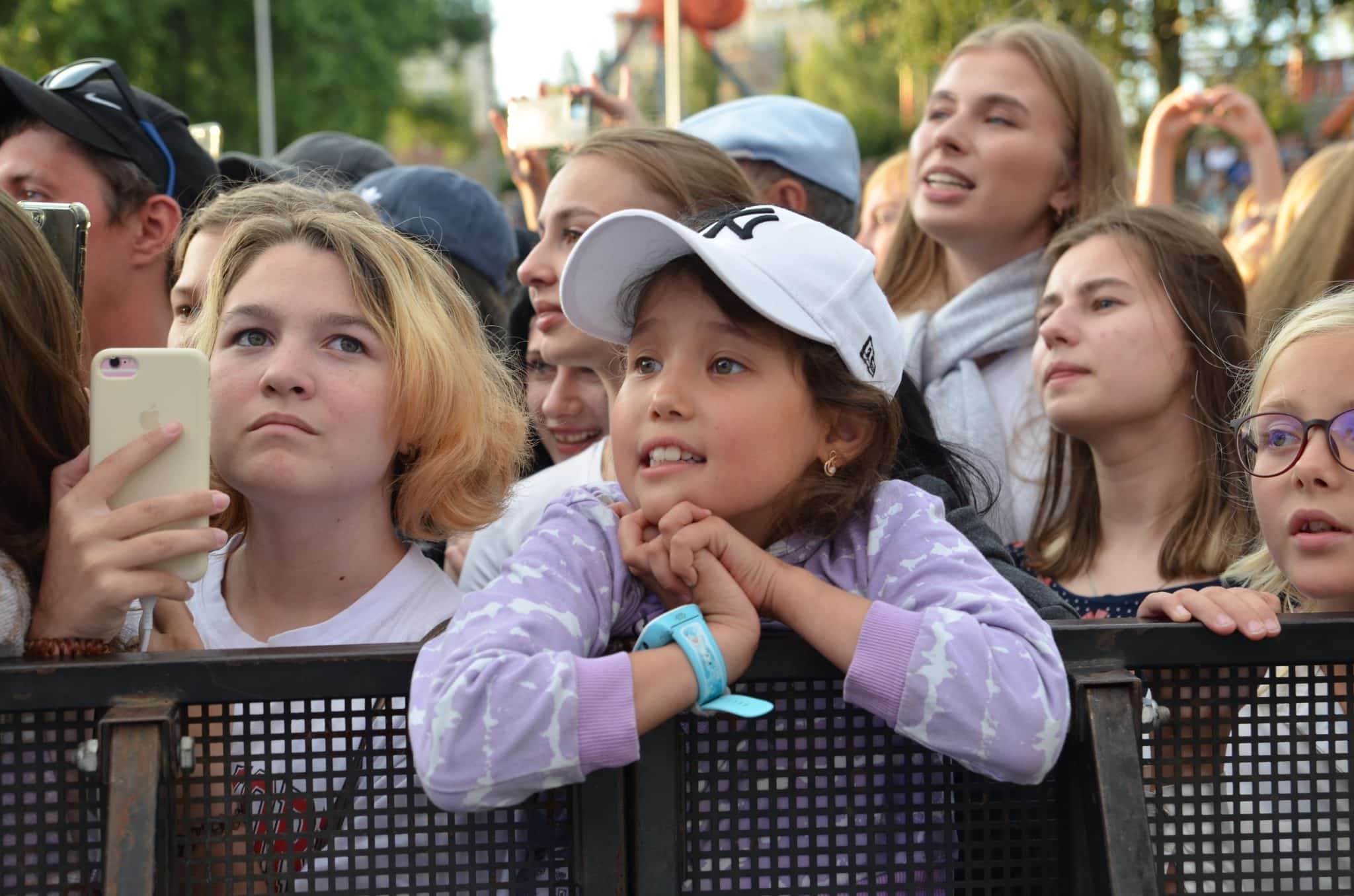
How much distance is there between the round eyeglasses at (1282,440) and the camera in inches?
76.4

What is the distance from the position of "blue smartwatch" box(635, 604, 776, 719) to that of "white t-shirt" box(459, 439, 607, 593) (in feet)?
4.53

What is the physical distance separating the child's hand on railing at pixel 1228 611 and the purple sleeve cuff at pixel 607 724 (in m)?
0.70

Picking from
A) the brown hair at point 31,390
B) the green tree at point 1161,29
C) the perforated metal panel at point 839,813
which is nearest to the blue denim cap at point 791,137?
the brown hair at point 31,390

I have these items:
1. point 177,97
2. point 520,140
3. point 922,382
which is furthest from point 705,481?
point 177,97

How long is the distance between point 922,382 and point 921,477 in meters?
1.45

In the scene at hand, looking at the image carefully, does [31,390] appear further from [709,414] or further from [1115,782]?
[1115,782]

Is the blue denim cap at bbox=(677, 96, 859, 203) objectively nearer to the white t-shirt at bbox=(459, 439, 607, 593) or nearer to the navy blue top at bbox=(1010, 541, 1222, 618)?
the white t-shirt at bbox=(459, 439, 607, 593)

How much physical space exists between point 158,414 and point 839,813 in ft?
3.19

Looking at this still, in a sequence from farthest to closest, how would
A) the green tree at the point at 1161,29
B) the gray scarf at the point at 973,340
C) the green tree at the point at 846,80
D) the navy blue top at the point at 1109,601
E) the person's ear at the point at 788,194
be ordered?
the green tree at the point at 846,80, the green tree at the point at 1161,29, the person's ear at the point at 788,194, the gray scarf at the point at 973,340, the navy blue top at the point at 1109,601

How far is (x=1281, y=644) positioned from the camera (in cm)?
170

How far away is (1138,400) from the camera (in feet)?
9.87

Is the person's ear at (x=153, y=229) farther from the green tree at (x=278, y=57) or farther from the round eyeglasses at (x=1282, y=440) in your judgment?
the green tree at (x=278, y=57)

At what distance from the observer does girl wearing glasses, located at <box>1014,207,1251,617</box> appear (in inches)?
117

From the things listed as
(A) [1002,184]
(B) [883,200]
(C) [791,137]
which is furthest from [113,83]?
(B) [883,200]
